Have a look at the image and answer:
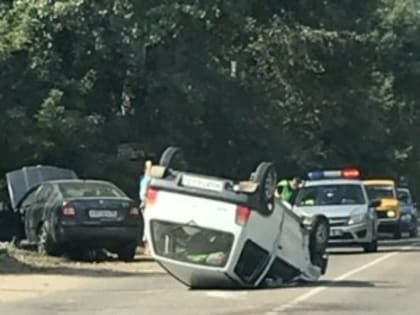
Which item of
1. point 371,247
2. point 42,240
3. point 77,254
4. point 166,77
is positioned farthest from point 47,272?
point 166,77

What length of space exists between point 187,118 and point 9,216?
889 cm

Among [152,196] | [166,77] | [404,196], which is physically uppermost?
[166,77]

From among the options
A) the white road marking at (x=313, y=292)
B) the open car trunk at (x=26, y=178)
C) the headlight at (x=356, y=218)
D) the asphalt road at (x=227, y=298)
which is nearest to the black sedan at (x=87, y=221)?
the asphalt road at (x=227, y=298)

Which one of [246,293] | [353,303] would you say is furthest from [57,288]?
[353,303]

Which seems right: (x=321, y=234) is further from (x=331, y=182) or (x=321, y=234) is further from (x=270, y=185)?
(x=331, y=182)

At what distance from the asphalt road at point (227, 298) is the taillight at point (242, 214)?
972 mm

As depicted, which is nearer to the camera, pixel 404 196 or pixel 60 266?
pixel 60 266

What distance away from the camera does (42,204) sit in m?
25.2

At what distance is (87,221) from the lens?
78.7ft

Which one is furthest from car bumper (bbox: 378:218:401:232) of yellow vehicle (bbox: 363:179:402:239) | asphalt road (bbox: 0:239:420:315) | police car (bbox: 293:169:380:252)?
asphalt road (bbox: 0:239:420:315)

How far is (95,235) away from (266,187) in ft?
21.3

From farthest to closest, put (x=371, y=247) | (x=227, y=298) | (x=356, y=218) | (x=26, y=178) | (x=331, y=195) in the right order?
1. (x=331, y=195)
2. (x=371, y=247)
3. (x=356, y=218)
4. (x=26, y=178)
5. (x=227, y=298)

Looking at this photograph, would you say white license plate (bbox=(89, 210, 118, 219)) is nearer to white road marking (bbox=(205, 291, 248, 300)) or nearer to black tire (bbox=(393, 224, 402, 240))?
white road marking (bbox=(205, 291, 248, 300))

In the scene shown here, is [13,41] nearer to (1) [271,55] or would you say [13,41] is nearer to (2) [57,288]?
(2) [57,288]
